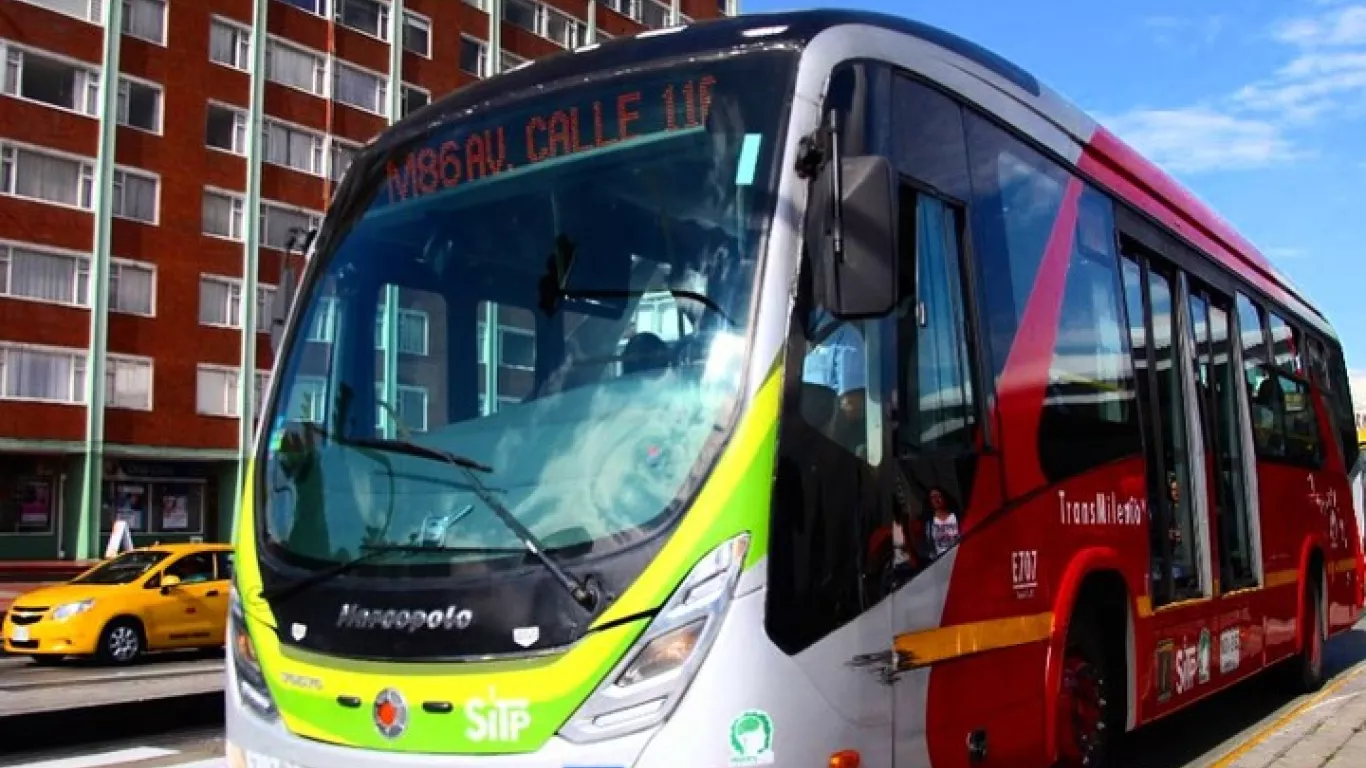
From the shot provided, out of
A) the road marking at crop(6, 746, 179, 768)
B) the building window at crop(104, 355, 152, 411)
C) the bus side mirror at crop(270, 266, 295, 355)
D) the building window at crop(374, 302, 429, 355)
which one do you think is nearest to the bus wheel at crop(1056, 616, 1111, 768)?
the building window at crop(374, 302, 429, 355)

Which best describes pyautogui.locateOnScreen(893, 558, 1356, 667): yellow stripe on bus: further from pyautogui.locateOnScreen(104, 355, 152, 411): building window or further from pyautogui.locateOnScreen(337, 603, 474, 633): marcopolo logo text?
pyautogui.locateOnScreen(104, 355, 152, 411): building window

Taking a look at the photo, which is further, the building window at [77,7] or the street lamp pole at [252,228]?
A: the street lamp pole at [252,228]

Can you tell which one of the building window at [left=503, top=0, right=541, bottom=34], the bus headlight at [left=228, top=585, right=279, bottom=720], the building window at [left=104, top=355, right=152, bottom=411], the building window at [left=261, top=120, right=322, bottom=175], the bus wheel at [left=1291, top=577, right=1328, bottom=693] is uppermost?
the building window at [left=503, top=0, right=541, bottom=34]

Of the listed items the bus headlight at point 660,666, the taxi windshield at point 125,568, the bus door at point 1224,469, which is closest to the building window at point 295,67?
the taxi windshield at point 125,568

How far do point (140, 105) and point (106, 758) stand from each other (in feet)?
120

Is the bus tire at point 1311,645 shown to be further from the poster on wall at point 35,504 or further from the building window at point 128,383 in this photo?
the poster on wall at point 35,504

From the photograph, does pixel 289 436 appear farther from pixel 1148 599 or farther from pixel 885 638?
pixel 1148 599

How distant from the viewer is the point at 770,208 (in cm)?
449

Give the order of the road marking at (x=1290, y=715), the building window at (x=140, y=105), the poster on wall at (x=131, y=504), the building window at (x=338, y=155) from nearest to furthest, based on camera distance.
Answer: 1. the road marking at (x=1290, y=715)
2. the building window at (x=140, y=105)
3. the poster on wall at (x=131, y=504)
4. the building window at (x=338, y=155)

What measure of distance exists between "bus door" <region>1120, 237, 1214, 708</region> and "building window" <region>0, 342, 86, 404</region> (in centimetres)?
3627

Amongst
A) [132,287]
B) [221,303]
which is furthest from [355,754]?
[221,303]

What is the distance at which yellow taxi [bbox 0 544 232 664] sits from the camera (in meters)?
16.9

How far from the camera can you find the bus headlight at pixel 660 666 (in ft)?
13.2

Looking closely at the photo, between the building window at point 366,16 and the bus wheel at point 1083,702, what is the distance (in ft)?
147
